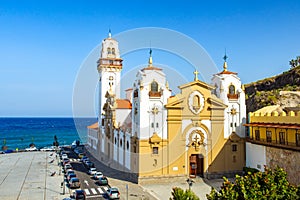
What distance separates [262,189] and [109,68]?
4715 centimetres

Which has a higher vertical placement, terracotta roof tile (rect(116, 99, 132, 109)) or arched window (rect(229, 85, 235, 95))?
arched window (rect(229, 85, 235, 95))

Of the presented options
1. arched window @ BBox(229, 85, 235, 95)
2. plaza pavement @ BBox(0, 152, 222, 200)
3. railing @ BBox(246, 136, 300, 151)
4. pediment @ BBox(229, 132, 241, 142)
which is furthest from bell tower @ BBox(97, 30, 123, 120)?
railing @ BBox(246, 136, 300, 151)

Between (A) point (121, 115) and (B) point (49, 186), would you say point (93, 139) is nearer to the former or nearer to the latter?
(A) point (121, 115)

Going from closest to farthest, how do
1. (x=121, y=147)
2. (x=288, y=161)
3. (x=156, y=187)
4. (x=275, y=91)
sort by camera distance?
1. (x=288, y=161)
2. (x=156, y=187)
3. (x=121, y=147)
4. (x=275, y=91)

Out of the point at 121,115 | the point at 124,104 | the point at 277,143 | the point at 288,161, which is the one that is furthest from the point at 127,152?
the point at 288,161

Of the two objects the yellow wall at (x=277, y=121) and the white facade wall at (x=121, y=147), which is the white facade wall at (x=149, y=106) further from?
the yellow wall at (x=277, y=121)

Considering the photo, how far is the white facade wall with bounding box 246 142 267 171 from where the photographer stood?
37719 millimetres

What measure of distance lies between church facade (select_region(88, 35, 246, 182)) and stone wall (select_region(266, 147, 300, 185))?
6779mm

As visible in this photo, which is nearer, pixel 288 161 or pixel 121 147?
pixel 288 161

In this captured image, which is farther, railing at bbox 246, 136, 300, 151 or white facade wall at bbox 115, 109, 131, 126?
white facade wall at bbox 115, 109, 131, 126

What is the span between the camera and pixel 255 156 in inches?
1564

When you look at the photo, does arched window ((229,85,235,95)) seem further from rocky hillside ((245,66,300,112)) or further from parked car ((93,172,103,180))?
parked car ((93,172,103,180))

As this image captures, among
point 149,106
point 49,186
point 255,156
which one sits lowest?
point 49,186

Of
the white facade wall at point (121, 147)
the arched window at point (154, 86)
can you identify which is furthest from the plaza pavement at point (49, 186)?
the arched window at point (154, 86)
